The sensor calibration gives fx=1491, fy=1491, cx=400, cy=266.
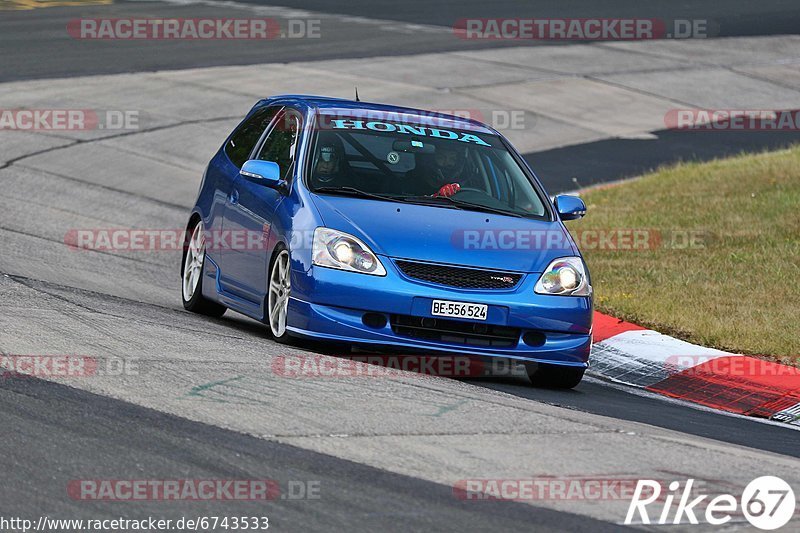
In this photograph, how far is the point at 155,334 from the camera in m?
8.83

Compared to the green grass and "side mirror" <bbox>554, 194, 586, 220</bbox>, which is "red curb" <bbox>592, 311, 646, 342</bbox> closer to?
the green grass

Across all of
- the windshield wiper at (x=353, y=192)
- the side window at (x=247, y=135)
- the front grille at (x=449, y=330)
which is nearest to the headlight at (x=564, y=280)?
the front grille at (x=449, y=330)

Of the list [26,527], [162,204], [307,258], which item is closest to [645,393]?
[307,258]

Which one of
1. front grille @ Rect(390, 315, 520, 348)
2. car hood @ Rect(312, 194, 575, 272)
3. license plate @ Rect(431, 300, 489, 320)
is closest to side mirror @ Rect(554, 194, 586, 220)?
car hood @ Rect(312, 194, 575, 272)

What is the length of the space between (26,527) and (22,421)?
134cm

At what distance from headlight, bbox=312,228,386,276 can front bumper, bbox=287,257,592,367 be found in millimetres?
45

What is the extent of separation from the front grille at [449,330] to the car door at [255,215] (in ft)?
3.85

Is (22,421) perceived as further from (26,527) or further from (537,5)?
(537,5)

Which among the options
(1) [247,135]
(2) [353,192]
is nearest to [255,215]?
(2) [353,192]

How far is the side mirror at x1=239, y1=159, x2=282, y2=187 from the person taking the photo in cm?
964

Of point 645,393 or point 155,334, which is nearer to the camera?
point 155,334

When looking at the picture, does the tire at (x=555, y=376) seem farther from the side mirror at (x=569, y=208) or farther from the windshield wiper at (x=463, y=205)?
the side mirror at (x=569, y=208)

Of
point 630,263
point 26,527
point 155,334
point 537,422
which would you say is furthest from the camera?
point 630,263

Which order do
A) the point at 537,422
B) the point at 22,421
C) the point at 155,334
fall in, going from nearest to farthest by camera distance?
the point at 22,421
the point at 537,422
the point at 155,334
